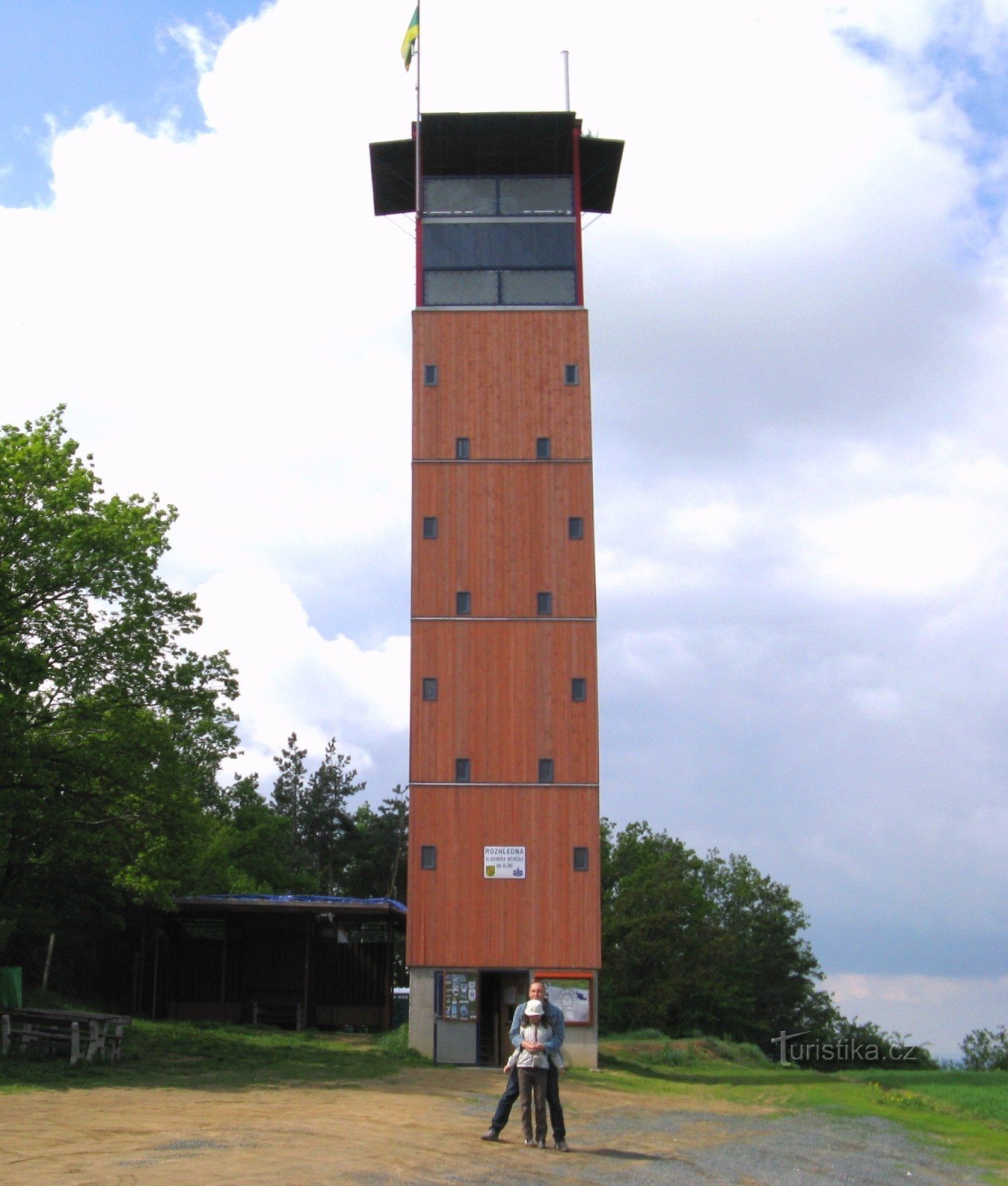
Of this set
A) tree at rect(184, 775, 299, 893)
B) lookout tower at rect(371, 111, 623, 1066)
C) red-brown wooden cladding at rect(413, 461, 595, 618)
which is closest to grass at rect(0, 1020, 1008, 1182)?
lookout tower at rect(371, 111, 623, 1066)

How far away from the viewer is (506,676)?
32250 millimetres

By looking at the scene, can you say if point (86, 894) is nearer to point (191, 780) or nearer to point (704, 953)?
point (191, 780)

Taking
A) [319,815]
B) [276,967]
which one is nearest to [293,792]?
[319,815]

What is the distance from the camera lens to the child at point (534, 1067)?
13281mm

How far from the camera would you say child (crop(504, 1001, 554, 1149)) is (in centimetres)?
1328

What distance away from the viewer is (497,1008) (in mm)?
31922

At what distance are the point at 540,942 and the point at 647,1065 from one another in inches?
181

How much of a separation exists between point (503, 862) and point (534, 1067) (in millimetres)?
17868

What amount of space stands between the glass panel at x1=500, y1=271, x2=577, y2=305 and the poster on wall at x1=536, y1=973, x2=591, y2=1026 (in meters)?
17.4

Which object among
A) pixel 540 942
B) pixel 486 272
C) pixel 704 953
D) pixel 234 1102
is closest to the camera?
pixel 234 1102

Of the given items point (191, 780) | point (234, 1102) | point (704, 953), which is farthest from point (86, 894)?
point (704, 953)

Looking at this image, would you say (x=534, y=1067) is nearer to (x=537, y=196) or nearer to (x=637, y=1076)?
(x=637, y=1076)

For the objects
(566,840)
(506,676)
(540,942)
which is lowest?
(540,942)

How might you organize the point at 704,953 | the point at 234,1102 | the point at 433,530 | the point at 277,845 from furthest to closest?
the point at 277,845, the point at 704,953, the point at 433,530, the point at 234,1102
